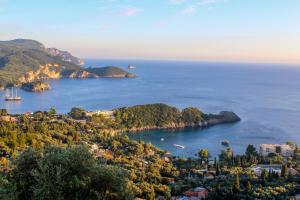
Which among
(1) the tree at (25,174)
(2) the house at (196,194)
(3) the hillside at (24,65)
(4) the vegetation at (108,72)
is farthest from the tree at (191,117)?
(4) the vegetation at (108,72)

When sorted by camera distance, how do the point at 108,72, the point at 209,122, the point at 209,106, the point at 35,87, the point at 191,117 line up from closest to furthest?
1. the point at 191,117
2. the point at 209,122
3. the point at 209,106
4. the point at 35,87
5. the point at 108,72

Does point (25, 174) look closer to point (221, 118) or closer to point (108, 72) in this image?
point (221, 118)

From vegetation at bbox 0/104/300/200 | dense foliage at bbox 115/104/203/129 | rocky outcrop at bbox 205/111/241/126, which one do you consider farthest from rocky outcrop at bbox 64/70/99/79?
rocky outcrop at bbox 205/111/241/126

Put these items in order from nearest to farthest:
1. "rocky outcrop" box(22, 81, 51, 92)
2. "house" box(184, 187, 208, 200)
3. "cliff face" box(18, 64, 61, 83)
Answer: "house" box(184, 187, 208, 200)
"rocky outcrop" box(22, 81, 51, 92)
"cliff face" box(18, 64, 61, 83)

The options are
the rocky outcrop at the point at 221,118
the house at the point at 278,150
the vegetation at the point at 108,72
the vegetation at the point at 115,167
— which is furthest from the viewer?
the vegetation at the point at 108,72

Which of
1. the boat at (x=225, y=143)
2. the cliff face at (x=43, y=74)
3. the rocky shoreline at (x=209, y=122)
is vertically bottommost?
the boat at (x=225, y=143)

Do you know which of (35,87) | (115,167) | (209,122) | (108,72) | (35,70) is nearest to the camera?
(115,167)

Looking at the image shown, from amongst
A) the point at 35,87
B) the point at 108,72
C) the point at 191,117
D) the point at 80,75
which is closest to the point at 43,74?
the point at 80,75

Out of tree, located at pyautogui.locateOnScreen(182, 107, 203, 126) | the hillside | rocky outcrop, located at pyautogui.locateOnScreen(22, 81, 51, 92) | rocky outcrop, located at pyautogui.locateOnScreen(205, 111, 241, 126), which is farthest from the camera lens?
the hillside

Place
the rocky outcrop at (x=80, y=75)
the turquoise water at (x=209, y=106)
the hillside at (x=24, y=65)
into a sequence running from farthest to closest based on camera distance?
the rocky outcrop at (x=80, y=75) < the hillside at (x=24, y=65) < the turquoise water at (x=209, y=106)

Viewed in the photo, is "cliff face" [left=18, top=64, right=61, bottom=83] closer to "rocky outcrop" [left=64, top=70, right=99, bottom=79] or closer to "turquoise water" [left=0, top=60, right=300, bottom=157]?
"rocky outcrop" [left=64, top=70, right=99, bottom=79]

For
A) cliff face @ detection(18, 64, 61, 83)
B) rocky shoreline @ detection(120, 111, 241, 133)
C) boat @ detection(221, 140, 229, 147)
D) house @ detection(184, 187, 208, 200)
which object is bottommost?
boat @ detection(221, 140, 229, 147)

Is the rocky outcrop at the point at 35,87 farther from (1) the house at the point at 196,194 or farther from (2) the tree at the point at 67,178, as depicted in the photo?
(2) the tree at the point at 67,178
